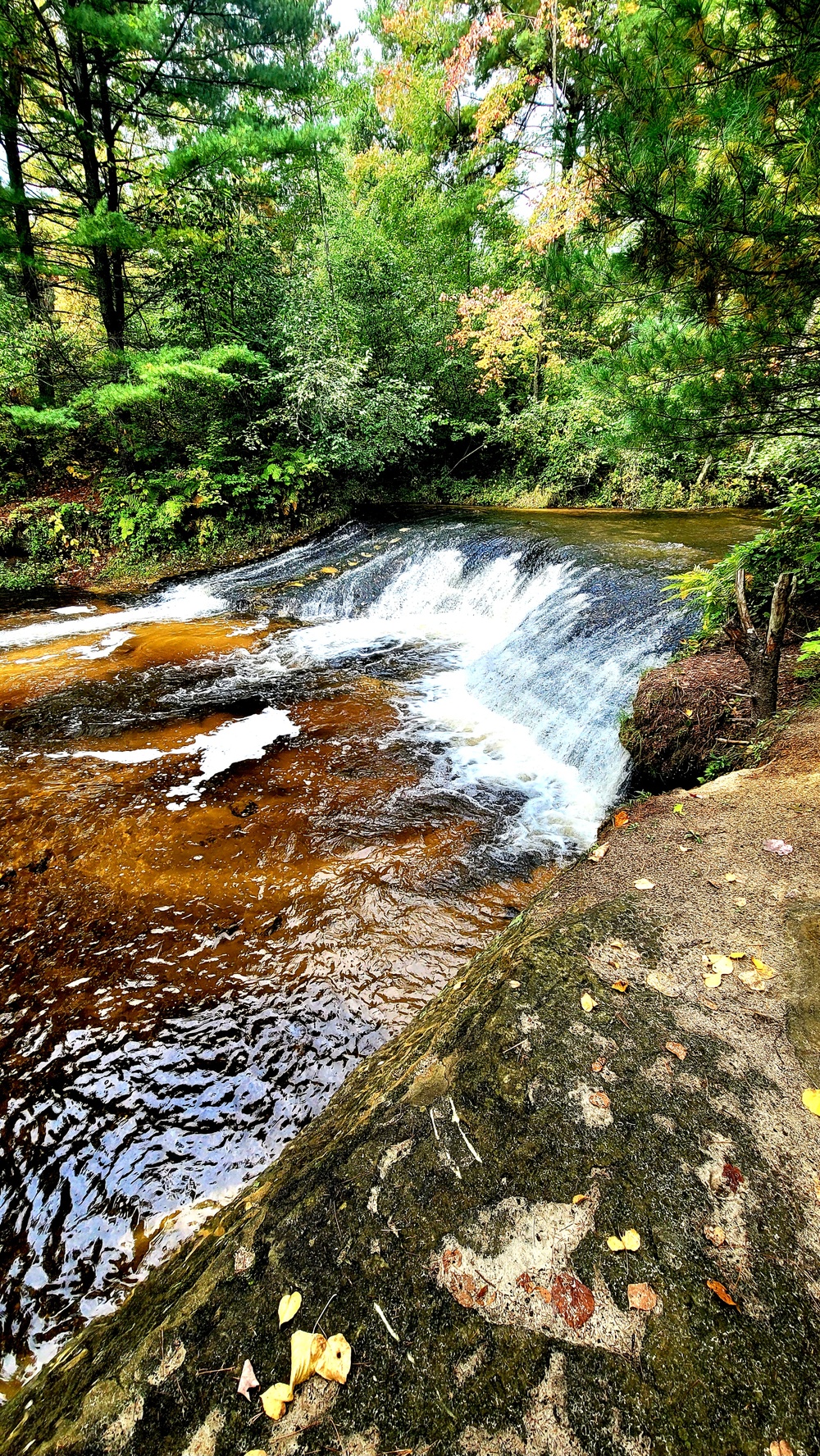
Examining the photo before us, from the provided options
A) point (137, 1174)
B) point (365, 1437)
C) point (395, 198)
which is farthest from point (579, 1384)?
point (395, 198)

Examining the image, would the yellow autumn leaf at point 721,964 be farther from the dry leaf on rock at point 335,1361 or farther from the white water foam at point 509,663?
the white water foam at point 509,663

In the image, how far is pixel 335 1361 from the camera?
1223 mm

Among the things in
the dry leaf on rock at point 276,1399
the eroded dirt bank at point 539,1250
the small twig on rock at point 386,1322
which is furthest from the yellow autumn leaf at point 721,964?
the dry leaf on rock at point 276,1399

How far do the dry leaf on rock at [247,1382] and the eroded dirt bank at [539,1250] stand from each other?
15mm

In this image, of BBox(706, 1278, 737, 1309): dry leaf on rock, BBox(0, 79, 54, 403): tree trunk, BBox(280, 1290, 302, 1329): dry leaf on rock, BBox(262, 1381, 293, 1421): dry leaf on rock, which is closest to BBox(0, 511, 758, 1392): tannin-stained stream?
BBox(280, 1290, 302, 1329): dry leaf on rock

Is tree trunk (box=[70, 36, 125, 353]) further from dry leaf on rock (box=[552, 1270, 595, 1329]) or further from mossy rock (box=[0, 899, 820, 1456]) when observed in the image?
dry leaf on rock (box=[552, 1270, 595, 1329])

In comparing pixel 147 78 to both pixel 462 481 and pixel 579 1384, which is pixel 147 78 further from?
pixel 579 1384

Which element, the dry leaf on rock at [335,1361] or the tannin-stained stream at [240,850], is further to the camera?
the tannin-stained stream at [240,850]

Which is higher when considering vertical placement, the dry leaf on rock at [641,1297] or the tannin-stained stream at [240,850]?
the dry leaf on rock at [641,1297]

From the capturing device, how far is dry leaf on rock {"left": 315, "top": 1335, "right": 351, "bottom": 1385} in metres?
1.20

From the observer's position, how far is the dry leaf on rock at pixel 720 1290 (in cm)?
119

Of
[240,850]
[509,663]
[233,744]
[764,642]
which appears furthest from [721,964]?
[509,663]

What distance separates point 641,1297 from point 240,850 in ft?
11.3

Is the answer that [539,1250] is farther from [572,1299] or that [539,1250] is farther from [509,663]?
[509,663]
